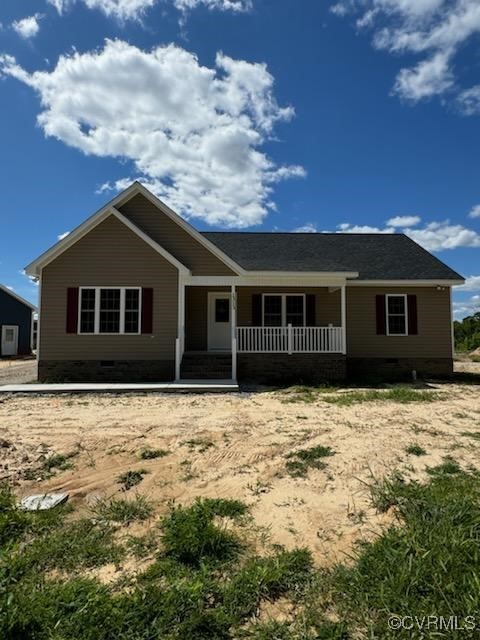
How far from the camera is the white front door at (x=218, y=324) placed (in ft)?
48.5

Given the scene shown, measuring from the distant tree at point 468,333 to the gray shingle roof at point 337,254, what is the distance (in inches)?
Answer: 668

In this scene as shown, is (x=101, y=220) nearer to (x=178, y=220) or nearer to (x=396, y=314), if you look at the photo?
(x=178, y=220)

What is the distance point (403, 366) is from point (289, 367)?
454 cm

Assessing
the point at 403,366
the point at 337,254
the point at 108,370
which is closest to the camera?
the point at 108,370

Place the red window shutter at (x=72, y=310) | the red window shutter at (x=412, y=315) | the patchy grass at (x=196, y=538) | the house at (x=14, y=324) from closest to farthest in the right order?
1. the patchy grass at (x=196, y=538)
2. the red window shutter at (x=72, y=310)
3. the red window shutter at (x=412, y=315)
4. the house at (x=14, y=324)

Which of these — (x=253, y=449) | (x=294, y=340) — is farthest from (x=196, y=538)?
(x=294, y=340)

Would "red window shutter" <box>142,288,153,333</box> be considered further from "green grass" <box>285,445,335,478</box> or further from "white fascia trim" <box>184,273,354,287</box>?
"green grass" <box>285,445,335,478</box>

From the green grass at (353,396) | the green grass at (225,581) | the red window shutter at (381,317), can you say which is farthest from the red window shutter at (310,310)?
the green grass at (225,581)

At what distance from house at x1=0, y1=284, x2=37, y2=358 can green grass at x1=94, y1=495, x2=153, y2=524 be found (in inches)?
1073

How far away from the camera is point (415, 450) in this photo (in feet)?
17.6

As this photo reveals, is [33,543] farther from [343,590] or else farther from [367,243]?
[367,243]

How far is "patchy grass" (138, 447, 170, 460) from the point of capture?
16.9ft

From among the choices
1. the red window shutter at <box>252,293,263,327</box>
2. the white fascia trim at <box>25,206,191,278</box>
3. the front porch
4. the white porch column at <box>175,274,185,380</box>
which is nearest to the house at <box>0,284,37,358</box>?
the white fascia trim at <box>25,206,191,278</box>

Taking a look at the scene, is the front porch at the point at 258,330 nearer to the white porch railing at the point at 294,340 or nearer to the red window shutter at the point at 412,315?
the white porch railing at the point at 294,340
